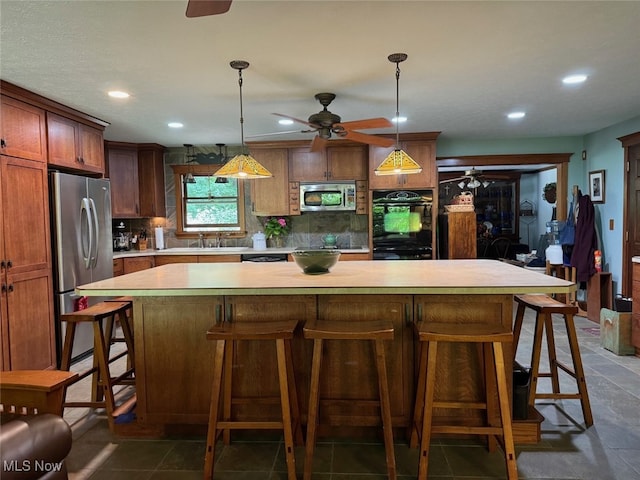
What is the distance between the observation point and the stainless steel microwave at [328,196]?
16.8 ft

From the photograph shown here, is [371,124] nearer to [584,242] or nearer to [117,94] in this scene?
[117,94]

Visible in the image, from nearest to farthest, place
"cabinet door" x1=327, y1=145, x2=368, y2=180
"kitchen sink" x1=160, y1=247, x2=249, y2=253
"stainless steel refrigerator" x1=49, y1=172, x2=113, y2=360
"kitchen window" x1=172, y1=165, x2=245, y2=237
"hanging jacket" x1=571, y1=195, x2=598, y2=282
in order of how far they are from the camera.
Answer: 1. "stainless steel refrigerator" x1=49, y1=172, x2=113, y2=360
2. "hanging jacket" x1=571, y1=195, x2=598, y2=282
3. "cabinet door" x1=327, y1=145, x2=368, y2=180
4. "kitchen sink" x1=160, y1=247, x2=249, y2=253
5. "kitchen window" x1=172, y1=165, x2=245, y2=237

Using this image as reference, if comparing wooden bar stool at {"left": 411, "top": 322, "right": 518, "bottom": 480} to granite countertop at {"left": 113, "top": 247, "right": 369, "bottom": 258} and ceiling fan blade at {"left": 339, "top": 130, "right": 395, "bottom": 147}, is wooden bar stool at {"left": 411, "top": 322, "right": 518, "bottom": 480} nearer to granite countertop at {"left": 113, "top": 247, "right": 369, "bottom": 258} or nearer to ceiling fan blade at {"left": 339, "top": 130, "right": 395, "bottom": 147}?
ceiling fan blade at {"left": 339, "top": 130, "right": 395, "bottom": 147}

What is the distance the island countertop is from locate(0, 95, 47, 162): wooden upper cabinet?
5.04 feet

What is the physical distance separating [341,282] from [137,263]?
371cm

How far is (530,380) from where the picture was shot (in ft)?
7.72

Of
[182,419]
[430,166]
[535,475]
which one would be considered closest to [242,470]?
[182,419]

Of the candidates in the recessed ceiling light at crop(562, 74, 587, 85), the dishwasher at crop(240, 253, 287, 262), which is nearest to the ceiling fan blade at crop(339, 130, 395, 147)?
the recessed ceiling light at crop(562, 74, 587, 85)

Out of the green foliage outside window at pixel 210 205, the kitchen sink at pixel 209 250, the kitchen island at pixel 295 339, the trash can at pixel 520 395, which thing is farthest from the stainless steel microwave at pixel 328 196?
the trash can at pixel 520 395

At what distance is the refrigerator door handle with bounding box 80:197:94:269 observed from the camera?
3.74 meters

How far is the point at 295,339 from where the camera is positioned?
2229mm

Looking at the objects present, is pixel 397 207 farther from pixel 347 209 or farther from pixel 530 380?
pixel 530 380

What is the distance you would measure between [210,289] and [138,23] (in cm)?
145

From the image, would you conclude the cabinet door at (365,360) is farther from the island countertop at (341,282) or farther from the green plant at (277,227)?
the green plant at (277,227)
